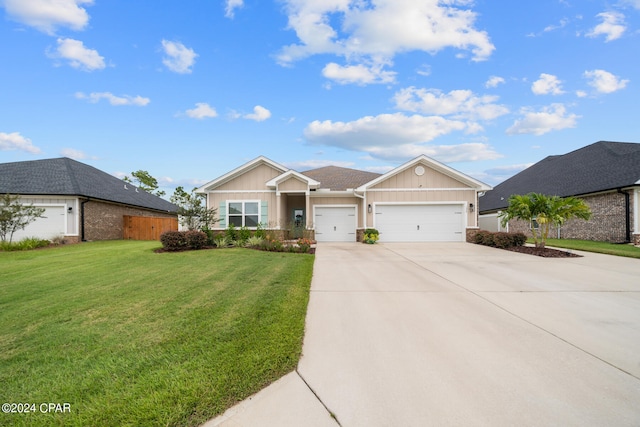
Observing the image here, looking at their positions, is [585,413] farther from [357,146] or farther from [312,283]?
[357,146]

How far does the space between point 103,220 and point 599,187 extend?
2807cm

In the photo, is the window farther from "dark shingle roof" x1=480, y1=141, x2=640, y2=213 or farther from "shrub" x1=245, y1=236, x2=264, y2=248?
"dark shingle roof" x1=480, y1=141, x2=640, y2=213

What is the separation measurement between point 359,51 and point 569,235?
1638 cm

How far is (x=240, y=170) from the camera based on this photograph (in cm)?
1625

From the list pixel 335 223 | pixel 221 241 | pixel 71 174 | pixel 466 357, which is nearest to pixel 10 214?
pixel 71 174

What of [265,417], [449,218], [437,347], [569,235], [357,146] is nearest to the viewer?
[265,417]

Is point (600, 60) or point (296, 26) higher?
point (296, 26)

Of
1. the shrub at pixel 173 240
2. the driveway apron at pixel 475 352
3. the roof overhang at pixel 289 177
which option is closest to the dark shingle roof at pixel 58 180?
the shrub at pixel 173 240

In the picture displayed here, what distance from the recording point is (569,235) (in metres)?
18.0

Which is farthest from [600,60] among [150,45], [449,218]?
[150,45]

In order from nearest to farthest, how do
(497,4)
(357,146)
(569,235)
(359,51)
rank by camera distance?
(497,4) < (359,51) < (569,235) < (357,146)

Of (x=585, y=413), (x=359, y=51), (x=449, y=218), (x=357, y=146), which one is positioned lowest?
(x=585, y=413)

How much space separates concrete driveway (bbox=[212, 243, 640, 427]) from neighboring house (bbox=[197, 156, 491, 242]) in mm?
9699

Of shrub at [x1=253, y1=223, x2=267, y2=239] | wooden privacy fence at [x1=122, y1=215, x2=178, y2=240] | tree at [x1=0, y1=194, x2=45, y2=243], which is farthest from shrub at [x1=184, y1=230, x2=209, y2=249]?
wooden privacy fence at [x1=122, y1=215, x2=178, y2=240]
